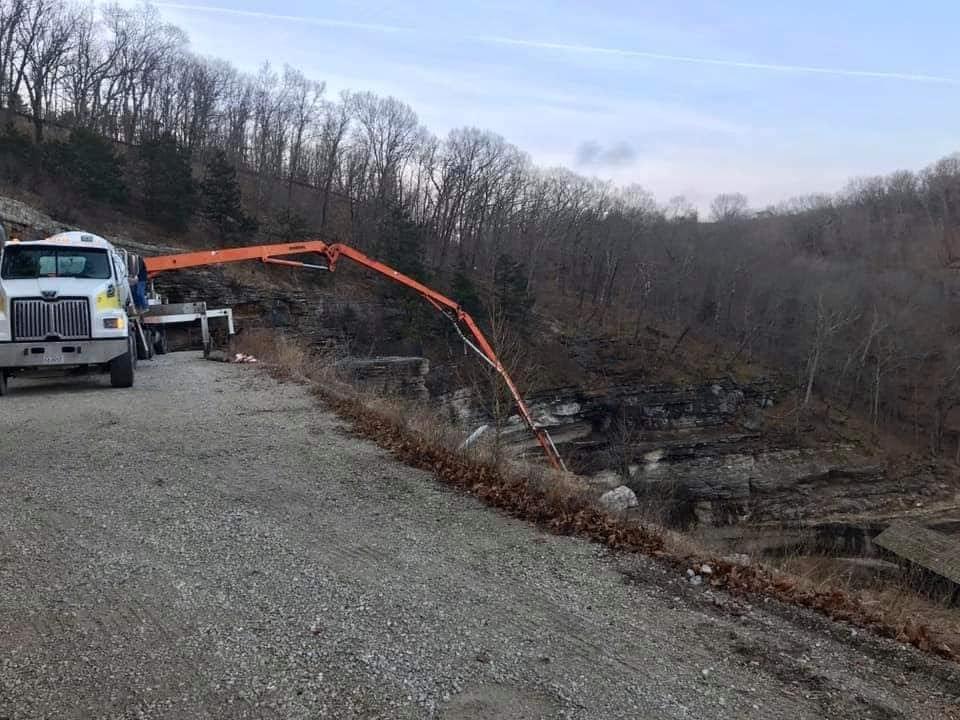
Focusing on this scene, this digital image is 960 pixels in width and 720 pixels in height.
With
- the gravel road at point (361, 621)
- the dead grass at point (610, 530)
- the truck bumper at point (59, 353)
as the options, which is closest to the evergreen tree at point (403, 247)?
the truck bumper at point (59, 353)

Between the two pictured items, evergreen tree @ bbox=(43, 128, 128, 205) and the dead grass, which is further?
evergreen tree @ bbox=(43, 128, 128, 205)

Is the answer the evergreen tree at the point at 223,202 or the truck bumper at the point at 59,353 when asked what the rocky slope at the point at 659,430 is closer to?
the evergreen tree at the point at 223,202

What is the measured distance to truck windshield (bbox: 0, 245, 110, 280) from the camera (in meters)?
11.8

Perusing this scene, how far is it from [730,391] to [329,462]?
4565 centimetres

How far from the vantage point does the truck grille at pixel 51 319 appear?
11312mm

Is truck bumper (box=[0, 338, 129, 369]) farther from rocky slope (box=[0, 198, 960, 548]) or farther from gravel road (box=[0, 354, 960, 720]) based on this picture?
rocky slope (box=[0, 198, 960, 548])

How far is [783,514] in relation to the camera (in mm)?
33812

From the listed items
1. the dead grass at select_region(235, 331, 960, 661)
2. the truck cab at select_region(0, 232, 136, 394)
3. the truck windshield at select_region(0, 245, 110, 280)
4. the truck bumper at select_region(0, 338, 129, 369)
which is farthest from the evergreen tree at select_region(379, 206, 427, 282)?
the dead grass at select_region(235, 331, 960, 661)

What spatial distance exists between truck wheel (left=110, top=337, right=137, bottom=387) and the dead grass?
4.39m

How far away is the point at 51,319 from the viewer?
1142cm

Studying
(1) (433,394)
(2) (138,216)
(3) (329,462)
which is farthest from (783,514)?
(2) (138,216)

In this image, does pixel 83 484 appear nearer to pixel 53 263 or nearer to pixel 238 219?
pixel 53 263

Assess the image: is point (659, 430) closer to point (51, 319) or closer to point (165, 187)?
point (165, 187)

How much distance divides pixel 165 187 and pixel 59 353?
31.8 meters
